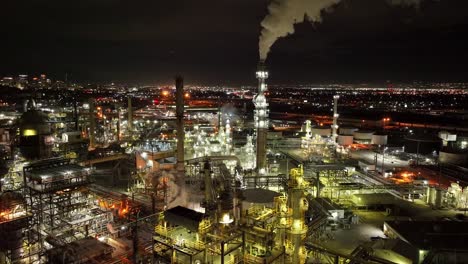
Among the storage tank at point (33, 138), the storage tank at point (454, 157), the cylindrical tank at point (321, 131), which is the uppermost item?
the storage tank at point (33, 138)

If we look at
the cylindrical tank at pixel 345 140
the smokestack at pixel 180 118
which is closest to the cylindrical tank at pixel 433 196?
the smokestack at pixel 180 118

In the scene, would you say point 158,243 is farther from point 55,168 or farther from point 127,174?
point 127,174

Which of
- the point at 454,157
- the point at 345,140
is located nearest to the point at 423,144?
the point at 454,157

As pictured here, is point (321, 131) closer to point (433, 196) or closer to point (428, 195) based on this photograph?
point (428, 195)

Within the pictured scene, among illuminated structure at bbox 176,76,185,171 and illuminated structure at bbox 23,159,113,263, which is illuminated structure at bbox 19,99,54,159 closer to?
illuminated structure at bbox 23,159,113,263

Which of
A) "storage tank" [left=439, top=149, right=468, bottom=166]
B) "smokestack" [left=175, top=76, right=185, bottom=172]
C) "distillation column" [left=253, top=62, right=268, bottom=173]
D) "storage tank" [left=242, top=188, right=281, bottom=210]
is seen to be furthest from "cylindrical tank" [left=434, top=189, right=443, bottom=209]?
"smokestack" [left=175, top=76, right=185, bottom=172]

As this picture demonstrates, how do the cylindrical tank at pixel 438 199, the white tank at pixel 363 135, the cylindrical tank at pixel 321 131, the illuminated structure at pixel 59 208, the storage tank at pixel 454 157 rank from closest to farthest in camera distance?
1. the illuminated structure at pixel 59 208
2. the cylindrical tank at pixel 438 199
3. the storage tank at pixel 454 157
4. the white tank at pixel 363 135
5. the cylindrical tank at pixel 321 131

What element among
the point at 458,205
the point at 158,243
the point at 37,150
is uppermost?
the point at 37,150

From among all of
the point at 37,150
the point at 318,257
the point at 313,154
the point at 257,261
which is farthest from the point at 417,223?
the point at 37,150

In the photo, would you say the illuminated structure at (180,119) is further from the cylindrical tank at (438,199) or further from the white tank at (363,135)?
the white tank at (363,135)
